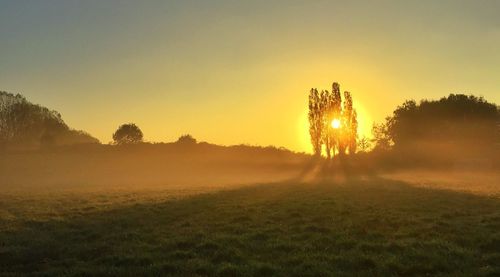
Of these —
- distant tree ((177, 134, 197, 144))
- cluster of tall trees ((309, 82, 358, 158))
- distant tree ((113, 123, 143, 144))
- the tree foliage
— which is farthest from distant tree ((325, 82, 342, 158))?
distant tree ((113, 123, 143, 144))

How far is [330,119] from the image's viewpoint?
98.7 metres

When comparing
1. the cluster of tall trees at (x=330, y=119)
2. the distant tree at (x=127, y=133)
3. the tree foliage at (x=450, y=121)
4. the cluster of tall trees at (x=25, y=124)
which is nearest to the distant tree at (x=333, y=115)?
the cluster of tall trees at (x=330, y=119)

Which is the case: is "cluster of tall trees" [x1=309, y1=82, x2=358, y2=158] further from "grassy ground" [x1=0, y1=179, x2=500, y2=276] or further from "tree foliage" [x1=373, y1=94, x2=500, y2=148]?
"grassy ground" [x1=0, y1=179, x2=500, y2=276]

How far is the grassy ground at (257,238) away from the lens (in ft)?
53.3

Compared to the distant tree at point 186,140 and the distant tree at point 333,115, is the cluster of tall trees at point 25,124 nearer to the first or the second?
the distant tree at point 186,140

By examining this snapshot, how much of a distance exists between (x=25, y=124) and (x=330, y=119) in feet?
289

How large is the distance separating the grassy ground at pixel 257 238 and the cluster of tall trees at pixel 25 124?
109 m

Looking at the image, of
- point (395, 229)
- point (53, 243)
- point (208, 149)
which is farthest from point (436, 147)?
point (53, 243)

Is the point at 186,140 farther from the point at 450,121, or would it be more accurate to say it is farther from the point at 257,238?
the point at 257,238

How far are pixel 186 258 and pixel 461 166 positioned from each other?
9606cm

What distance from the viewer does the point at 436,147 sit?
111 metres

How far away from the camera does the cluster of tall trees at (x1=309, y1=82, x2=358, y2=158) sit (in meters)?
97.8

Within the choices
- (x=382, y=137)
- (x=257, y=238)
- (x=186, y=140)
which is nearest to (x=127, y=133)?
(x=186, y=140)

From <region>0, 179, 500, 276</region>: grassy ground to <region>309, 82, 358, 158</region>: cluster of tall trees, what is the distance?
6328cm
